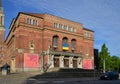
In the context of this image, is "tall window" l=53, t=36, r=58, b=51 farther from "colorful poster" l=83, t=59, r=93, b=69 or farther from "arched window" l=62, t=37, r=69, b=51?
"colorful poster" l=83, t=59, r=93, b=69

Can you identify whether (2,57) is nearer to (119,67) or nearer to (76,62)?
(76,62)

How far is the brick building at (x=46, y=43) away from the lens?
6562 centimetres

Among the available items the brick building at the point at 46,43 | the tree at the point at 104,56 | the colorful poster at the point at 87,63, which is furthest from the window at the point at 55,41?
the tree at the point at 104,56

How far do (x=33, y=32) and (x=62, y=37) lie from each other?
34.4ft

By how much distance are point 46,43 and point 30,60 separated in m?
7.34

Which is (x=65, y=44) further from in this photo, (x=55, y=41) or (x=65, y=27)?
(x=65, y=27)

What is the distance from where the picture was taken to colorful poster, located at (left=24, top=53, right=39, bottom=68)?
214 feet

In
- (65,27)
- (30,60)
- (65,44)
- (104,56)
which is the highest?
(65,27)

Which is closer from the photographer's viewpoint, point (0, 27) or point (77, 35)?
point (77, 35)

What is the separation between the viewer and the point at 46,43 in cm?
6994

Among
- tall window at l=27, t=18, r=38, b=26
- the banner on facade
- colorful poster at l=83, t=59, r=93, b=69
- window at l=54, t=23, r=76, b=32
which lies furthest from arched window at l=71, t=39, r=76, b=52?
tall window at l=27, t=18, r=38, b=26

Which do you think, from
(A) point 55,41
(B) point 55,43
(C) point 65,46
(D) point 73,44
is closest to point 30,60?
(B) point 55,43

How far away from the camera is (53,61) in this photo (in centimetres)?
7025

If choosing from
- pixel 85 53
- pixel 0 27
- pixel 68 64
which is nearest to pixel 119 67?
pixel 85 53
